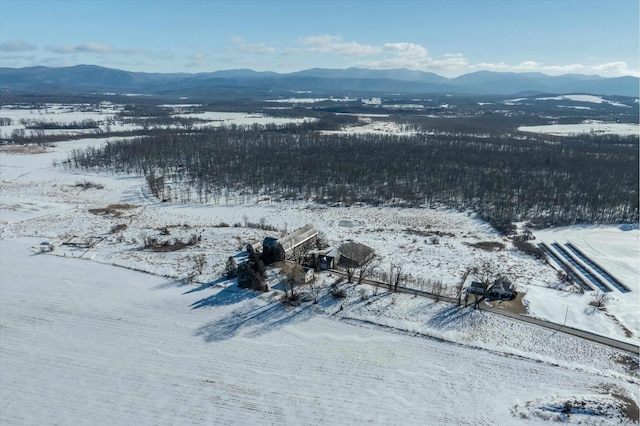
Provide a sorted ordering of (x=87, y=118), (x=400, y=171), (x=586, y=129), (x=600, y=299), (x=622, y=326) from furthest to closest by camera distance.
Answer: (x=87, y=118)
(x=586, y=129)
(x=400, y=171)
(x=600, y=299)
(x=622, y=326)

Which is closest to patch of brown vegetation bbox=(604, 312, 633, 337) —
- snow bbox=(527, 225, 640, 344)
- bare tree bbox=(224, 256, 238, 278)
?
snow bbox=(527, 225, 640, 344)

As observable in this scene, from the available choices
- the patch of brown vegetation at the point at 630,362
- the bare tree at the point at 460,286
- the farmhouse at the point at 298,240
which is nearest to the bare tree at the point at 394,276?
the bare tree at the point at 460,286

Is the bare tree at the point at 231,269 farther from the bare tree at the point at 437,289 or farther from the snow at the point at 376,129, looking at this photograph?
the snow at the point at 376,129

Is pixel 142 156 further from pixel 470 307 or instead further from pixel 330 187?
pixel 470 307

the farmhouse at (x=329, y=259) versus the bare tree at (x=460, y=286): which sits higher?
the farmhouse at (x=329, y=259)

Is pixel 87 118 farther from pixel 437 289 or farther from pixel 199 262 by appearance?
pixel 437 289

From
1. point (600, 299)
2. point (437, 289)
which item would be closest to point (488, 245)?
point (600, 299)
